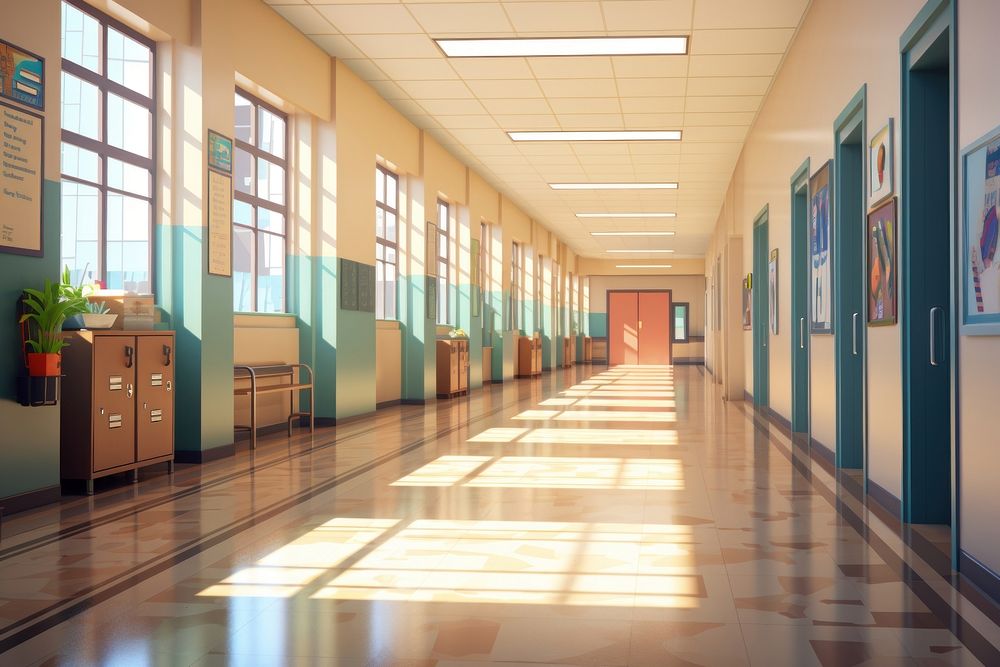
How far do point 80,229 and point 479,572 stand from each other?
3918 mm

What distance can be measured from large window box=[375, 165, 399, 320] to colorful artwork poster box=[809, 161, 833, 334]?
5870 millimetres

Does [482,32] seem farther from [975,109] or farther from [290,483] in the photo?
[975,109]

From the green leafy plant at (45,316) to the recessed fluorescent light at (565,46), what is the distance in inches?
167

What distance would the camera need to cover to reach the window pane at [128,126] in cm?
632

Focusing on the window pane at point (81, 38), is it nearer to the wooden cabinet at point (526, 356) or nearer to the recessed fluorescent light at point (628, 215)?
the recessed fluorescent light at point (628, 215)

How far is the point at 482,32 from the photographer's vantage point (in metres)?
7.84

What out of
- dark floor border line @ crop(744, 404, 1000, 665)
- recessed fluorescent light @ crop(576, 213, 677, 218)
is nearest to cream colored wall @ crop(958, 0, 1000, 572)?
dark floor border line @ crop(744, 404, 1000, 665)

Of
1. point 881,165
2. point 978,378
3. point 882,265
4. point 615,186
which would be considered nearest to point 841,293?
point 882,265

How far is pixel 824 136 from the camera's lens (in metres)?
6.66

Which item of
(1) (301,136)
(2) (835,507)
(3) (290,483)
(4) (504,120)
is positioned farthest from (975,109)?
(4) (504,120)

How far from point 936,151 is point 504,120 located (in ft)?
23.1

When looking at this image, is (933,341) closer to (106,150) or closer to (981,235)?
(981,235)

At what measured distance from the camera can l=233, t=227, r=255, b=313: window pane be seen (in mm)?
8211

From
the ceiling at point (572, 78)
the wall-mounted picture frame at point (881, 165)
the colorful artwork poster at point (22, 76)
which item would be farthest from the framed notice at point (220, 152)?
the wall-mounted picture frame at point (881, 165)
